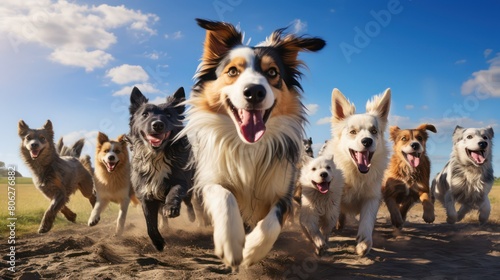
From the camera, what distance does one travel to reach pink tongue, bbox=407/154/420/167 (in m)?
8.38

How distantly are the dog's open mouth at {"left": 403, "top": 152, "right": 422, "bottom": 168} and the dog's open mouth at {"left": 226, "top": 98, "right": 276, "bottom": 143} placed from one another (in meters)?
4.64

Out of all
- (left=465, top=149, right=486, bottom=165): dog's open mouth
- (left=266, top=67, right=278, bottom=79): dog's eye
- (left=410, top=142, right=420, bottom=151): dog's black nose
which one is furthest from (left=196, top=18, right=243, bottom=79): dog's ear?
(left=465, top=149, right=486, bottom=165): dog's open mouth

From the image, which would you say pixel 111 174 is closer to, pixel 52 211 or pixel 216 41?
pixel 52 211

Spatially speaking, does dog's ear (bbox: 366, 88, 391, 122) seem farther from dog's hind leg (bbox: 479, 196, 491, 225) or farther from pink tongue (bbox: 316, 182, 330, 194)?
A: dog's hind leg (bbox: 479, 196, 491, 225)

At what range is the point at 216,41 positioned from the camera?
532 cm

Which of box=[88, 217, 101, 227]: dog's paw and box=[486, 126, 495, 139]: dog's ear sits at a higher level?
box=[486, 126, 495, 139]: dog's ear

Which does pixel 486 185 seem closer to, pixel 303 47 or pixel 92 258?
pixel 303 47

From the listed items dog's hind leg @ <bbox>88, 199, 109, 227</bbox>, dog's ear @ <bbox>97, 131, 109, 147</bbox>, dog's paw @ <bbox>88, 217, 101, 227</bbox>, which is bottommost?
dog's paw @ <bbox>88, 217, 101, 227</bbox>

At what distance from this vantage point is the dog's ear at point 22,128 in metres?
9.27

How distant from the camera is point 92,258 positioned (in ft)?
22.2

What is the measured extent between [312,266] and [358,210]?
1.95 meters

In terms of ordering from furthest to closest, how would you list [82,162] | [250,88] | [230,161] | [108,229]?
[82,162], [108,229], [230,161], [250,88]

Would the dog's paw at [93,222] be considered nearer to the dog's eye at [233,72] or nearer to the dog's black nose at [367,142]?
the dog's eye at [233,72]

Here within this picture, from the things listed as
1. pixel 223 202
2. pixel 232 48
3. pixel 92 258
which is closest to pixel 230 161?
pixel 223 202
